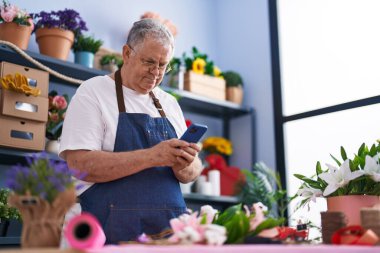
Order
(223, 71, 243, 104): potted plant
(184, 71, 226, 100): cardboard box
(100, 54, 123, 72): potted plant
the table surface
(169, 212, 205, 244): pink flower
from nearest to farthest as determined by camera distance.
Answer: the table surface, (169, 212, 205, 244): pink flower, (100, 54, 123, 72): potted plant, (184, 71, 226, 100): cardboard box, (223, 71, 243, 104): potted plant

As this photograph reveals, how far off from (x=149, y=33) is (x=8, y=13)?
4.38 ft

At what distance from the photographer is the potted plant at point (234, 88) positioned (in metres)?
4.05

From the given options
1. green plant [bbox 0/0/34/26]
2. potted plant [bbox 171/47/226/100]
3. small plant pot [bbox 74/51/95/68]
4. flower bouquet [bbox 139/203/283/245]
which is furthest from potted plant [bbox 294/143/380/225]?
potted plant [bbox 171/47/226/100]

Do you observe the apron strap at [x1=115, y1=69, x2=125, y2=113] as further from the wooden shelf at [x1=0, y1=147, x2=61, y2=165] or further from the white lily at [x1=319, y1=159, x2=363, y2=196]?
the wooden shelf at [x1=0, y1=147, x2=61, y2=165]

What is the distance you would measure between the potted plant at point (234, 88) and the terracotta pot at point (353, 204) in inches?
97.6

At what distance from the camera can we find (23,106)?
110 inches

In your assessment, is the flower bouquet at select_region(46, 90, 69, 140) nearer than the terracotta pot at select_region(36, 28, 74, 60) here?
Yes

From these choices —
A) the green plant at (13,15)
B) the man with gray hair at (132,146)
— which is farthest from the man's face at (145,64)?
the green plant at (13,15)

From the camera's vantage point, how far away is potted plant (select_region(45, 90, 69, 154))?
9.69ft

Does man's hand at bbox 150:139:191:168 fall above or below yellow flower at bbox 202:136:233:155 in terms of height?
below

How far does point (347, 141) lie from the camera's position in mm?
3516

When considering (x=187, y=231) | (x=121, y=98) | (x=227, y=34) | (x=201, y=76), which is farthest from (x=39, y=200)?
(x=227, y=34)

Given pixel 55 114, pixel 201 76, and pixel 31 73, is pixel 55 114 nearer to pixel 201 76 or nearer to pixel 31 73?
pixel 31 73

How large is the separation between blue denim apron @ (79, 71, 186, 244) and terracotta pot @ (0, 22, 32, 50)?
1335mm
